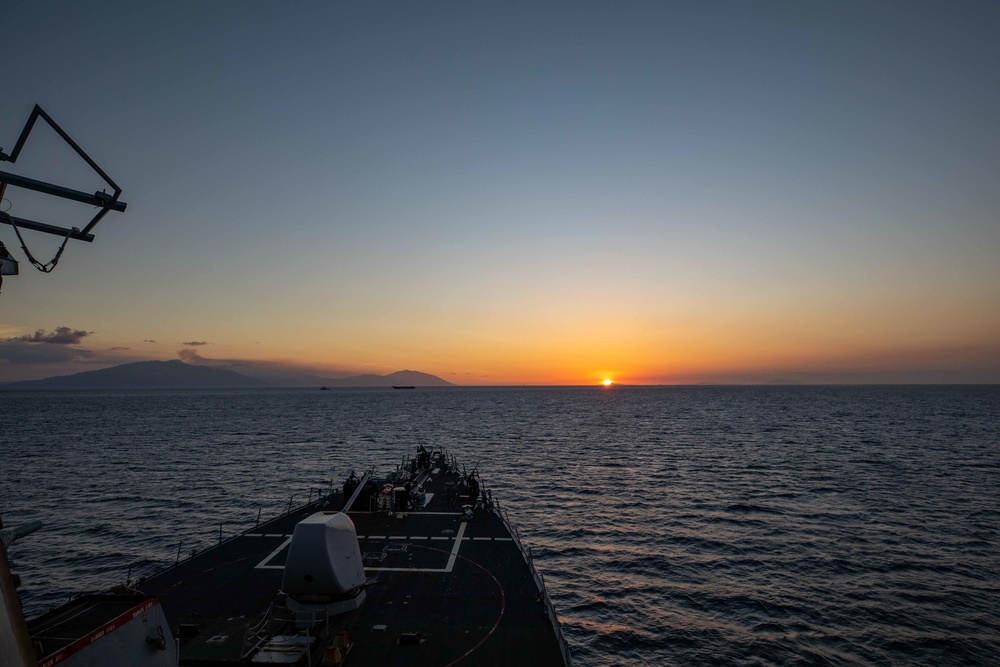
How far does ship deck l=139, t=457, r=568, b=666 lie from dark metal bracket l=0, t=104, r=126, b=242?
58.9ft

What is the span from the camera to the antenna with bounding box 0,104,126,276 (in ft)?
24.4

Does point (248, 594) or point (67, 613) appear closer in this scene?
point (67, 613)

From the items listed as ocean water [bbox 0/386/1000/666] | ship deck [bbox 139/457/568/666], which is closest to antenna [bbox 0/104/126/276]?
ship deck [bbox 139/457/568/666]

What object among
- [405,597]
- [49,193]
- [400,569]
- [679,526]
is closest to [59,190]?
[49,193]

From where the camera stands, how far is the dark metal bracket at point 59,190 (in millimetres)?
7387

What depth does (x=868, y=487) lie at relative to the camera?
66.8m

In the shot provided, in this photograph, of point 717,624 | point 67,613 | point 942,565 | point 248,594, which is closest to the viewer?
point 67,613

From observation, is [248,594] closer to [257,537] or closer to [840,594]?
[257,537]

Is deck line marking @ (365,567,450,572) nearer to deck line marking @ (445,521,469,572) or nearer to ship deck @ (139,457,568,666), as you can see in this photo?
ship deck @ (139,457,568,666)

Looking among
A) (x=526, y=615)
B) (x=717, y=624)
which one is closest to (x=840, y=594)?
(x=717, y=624)

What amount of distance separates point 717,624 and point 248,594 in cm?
2647

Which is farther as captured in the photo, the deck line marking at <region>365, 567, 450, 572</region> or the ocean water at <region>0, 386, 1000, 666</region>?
the ocean water at <region>0, 386, 1000, 666</region>

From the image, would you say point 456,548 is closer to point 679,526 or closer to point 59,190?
point 679,526

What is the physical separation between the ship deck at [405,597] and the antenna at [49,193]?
17.9m
